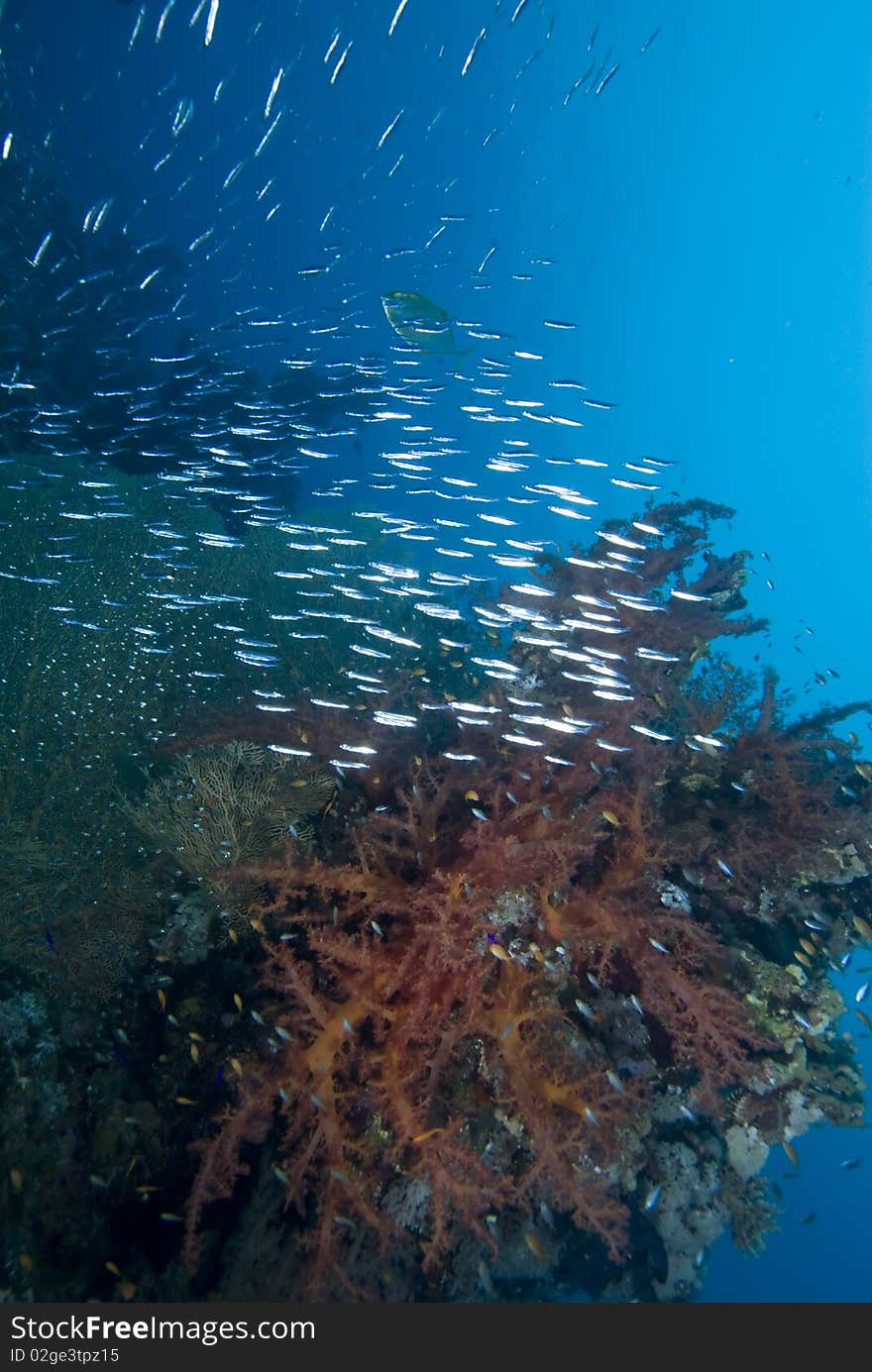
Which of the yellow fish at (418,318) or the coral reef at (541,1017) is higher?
the yellow fish at (418,318)

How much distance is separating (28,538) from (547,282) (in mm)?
86154

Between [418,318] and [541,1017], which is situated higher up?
[418,318]

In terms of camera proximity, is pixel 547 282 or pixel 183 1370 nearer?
pixel 183 1370

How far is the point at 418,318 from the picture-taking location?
1531 centimetres

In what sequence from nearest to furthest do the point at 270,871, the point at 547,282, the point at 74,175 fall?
the point at 270,871 < the point at 74,175 < the point at 547,282

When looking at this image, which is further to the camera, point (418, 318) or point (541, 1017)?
point (418, 318)

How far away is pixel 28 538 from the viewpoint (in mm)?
13336

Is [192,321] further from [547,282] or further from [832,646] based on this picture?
[832,646]

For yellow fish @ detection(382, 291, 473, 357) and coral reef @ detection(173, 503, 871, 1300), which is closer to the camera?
coral reef @ detection(173, 503, 871, 1300)

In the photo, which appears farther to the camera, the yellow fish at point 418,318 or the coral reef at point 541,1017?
the yellow fish at point 418,318

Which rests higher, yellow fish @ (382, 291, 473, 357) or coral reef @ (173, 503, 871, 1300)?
yellow fish @ (382, 291, 473, 357)

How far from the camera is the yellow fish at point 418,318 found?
15016 mm

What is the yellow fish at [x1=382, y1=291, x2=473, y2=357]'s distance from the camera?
15016mm

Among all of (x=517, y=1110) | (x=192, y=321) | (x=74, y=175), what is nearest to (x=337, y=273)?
(x=192, y=321)
